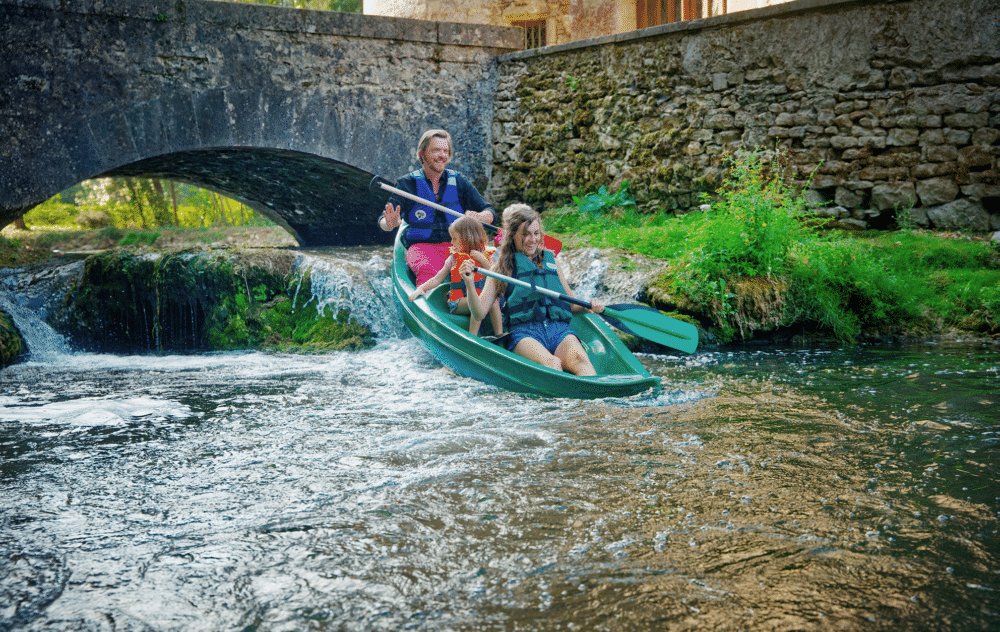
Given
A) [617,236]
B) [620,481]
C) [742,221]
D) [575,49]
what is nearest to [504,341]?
[620,481]

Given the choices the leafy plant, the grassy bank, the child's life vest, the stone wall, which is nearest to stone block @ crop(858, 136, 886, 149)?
the stone wall

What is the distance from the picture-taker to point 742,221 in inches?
252

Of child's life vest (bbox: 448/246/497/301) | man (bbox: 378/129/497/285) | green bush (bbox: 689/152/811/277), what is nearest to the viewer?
child's life vest (bbox: 448/246/497/301)

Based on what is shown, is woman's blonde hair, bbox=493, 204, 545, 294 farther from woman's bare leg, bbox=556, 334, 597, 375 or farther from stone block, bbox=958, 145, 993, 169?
stone block, bbox=958, 145, 993, 169

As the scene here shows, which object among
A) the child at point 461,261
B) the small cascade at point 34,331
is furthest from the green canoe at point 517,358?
the small cascade at point 34,331

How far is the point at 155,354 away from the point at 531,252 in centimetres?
396

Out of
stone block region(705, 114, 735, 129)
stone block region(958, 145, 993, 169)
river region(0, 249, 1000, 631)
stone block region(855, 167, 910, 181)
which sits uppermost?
stone block region(705, 114, 735, 129)

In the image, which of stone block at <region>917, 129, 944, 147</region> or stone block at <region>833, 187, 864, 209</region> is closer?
stone block at <region>917, 129, 944, 147</region>

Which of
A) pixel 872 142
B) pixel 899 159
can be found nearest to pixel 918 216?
pixel 899 159

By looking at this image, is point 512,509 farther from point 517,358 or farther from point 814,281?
point 814,281

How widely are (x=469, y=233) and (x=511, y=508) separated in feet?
8.26

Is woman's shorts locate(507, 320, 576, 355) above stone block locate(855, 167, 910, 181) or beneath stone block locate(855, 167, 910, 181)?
beneath

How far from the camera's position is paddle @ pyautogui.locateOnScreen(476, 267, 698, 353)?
455cm

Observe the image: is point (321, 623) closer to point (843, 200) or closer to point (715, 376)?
point (715, 376)
